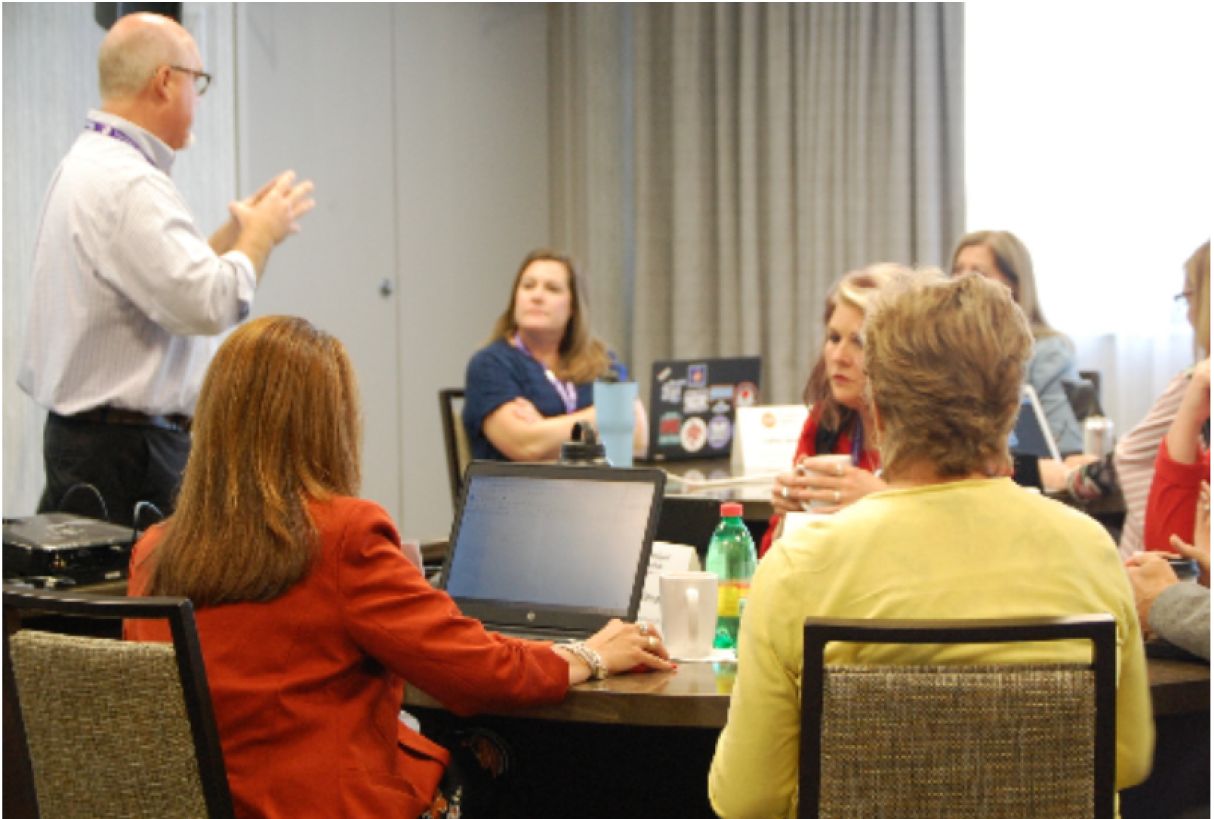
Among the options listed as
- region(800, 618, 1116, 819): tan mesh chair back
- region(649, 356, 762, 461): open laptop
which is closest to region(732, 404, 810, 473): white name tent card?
region(649, 356, 762, 461): open laptop

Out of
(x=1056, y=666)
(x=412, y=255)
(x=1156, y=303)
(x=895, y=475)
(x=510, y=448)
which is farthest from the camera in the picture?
(x=412, y=255)

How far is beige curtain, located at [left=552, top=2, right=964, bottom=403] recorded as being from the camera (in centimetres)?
495

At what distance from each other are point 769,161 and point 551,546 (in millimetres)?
3703

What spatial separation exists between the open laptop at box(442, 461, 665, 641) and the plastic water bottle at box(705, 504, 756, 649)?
0.10 meters

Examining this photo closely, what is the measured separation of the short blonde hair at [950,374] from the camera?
129cm

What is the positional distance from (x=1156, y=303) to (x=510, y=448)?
2469 millimetres

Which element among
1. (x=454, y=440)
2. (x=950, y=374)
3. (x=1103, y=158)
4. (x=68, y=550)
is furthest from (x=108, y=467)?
(x=1103, y=158)

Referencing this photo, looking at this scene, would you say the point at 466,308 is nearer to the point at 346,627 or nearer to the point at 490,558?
the point at 490,558

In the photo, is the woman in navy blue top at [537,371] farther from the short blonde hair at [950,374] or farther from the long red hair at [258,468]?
the short blonde hair at [950,374]

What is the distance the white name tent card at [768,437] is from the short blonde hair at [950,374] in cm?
162

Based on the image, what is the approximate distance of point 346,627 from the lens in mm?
1465

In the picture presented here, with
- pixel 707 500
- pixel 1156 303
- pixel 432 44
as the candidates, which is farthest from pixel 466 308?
pixel 707 500

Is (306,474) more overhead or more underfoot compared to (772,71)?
more underfoot

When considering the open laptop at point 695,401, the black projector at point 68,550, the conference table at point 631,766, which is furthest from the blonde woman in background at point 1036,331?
the black projector at point 68,550
